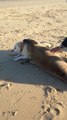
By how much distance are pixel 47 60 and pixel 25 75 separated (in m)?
0.58

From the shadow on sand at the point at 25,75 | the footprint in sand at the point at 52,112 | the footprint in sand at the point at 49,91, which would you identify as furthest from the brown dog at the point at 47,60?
the footprint in sand at the point at 52,112

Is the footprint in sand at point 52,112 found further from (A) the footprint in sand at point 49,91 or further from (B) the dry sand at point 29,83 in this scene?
(A) the footprint in sand at point 49,91

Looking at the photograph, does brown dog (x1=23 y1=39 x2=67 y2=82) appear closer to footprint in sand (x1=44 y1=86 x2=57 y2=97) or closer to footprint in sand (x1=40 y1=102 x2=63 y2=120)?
footprint in sand (x1=44 y1=86 x2=57 y2=97)

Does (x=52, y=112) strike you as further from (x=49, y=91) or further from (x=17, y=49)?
(x=17, y=49)

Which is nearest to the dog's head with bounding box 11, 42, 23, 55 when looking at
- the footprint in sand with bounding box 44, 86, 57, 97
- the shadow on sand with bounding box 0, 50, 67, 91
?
the shadow on sand with bounding box 0, 50, 67, 91

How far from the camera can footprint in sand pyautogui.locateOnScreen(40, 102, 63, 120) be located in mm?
5996

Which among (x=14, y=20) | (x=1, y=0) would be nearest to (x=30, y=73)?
(x=14, y=20)

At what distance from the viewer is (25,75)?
756cm

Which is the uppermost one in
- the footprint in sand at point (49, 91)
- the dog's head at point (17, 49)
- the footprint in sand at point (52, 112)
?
the dog's head at point (17, 49)

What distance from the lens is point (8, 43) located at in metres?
9.63

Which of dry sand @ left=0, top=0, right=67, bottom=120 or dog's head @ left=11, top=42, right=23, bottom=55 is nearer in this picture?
dry sand @ left=0, top=0, right=67, bottom=120

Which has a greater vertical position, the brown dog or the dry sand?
the brown dog

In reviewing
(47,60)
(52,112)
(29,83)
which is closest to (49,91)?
→ (29,83)

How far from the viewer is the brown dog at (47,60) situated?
7.26 m
